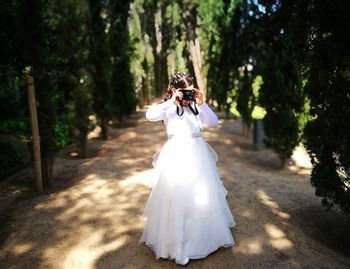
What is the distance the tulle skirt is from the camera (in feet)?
13.2

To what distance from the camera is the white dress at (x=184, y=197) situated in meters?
4.02

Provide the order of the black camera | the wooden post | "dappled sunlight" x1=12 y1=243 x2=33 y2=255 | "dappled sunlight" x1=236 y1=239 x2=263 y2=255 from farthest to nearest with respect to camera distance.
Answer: the wooden post, "dappled sunlight" x1=12 y1=243 x2=33 y2=255, "dappled sunlight" x1=236 y1=239 x2=263 y2=255, the black camera

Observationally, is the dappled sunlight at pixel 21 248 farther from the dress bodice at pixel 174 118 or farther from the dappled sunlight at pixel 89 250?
the dress bodice at pixel 174 118

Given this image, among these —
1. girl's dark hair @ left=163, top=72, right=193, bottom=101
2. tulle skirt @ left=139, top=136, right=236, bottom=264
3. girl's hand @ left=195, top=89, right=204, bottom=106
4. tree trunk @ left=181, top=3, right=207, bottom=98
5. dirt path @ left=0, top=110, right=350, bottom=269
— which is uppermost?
tree trunk @ left=181, top=3, right=207, bottom=98

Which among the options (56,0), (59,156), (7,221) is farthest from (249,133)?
(7,221)

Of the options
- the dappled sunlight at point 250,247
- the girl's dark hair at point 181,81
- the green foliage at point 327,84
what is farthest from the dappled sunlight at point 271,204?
the girl's dark hair at point 181,81

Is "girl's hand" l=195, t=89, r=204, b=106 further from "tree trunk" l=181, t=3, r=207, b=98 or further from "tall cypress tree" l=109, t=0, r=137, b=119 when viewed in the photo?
"tree trunk" l=181, t=3, r=207, b=98

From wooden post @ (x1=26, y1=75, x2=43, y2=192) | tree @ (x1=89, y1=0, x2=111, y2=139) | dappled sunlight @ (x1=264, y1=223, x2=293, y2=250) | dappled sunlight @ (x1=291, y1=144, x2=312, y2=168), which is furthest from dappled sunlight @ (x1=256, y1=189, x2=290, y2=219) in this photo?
tree @ (x1=89, y1=0, x2=111, y2=139)

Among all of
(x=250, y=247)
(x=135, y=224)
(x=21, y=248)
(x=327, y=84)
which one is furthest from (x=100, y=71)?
(x=250, y=247)

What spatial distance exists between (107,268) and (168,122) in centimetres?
178

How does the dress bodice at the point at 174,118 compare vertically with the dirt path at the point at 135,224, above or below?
above

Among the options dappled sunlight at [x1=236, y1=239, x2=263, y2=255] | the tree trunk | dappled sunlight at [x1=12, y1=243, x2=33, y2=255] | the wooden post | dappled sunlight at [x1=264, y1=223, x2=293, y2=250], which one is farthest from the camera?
the tree trunk

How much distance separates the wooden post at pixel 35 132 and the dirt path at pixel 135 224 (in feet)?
1.30

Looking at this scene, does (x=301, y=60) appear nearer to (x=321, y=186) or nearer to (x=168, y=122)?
(x=321, y=186)
